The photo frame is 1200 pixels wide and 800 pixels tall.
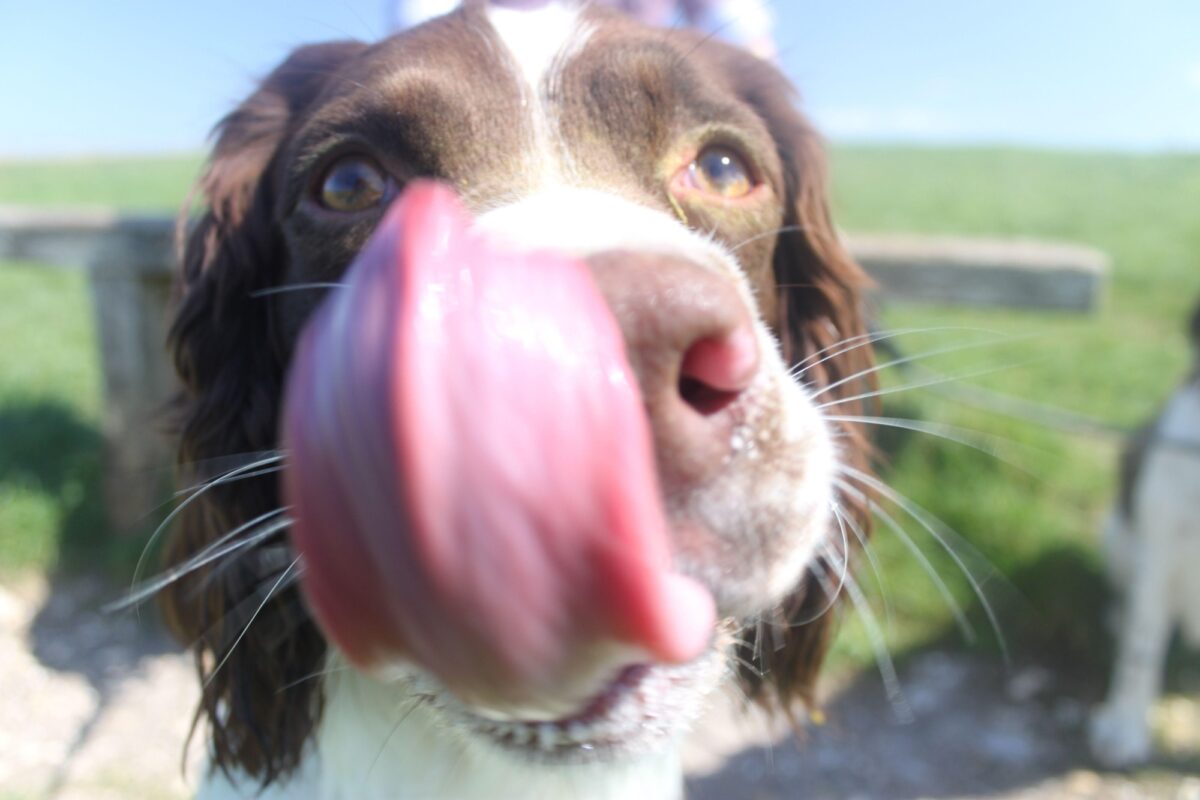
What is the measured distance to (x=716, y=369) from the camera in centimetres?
86

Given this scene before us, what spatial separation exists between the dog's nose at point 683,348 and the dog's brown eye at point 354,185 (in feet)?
2.32

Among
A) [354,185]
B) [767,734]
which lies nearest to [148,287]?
[354,185]

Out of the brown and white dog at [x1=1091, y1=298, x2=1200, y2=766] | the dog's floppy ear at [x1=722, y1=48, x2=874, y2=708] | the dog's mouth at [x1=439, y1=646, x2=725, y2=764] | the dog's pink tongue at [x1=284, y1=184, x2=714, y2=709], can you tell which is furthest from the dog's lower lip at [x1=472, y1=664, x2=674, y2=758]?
the brown and white dog at [x1=1091, y1=298, x2=1200, y2=766]

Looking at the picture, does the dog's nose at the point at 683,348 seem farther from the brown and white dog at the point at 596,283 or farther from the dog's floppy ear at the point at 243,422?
the dog's floppy ear at the point at 243,422

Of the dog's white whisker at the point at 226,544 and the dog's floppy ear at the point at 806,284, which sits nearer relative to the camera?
the dog's white whisker at the point at 226,544

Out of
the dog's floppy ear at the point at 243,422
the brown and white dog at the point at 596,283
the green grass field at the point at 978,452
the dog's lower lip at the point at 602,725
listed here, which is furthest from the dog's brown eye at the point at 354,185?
the green grass field at the point at 978,452

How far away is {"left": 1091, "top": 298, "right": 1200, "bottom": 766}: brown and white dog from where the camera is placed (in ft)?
10.6

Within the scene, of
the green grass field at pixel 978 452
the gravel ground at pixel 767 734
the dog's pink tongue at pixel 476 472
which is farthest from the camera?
the green grass field at pixel 978 452

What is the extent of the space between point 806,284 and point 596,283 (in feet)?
3.73

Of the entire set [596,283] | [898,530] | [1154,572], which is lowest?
[1154,572]

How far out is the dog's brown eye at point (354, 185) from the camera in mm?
1457

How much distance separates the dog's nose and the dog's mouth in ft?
0.99

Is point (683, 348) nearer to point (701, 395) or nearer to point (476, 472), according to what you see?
point (701, 395)

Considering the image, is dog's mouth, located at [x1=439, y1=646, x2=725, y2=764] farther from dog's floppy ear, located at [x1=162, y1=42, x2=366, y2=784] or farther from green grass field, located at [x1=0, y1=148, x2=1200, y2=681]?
green grass field, located at [x1=0, y1=148, x2=1200, y2=681]
